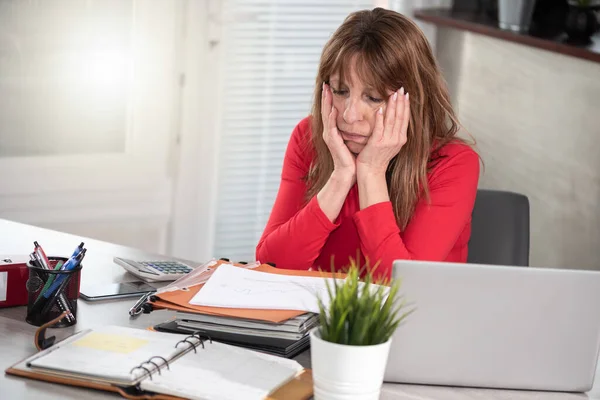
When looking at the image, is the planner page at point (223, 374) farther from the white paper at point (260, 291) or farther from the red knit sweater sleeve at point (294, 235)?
the red knit sweater sleeve at point (294, 235)

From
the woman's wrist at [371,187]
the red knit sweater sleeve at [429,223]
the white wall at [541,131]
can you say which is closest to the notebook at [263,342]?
the red knit sweater sleeve at [429,223]

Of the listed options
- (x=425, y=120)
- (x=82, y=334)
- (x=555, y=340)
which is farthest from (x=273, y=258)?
(x=555, y=340)

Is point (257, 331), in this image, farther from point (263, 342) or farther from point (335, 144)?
point (335, 144)

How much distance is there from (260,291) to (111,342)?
0.27m

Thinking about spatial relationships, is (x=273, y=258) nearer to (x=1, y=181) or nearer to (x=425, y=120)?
(x=425, y=120)

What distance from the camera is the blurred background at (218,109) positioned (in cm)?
286

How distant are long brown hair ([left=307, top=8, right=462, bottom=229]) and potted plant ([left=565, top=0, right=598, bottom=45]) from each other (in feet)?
3.37

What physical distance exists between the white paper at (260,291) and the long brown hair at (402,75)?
0.45 meters

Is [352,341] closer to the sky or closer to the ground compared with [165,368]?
closer to the sky

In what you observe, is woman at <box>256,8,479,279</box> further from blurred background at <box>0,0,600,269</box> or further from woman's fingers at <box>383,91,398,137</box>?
blurred background at <box>0,0,600,269</box>

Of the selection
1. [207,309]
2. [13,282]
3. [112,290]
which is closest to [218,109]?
[112,290]

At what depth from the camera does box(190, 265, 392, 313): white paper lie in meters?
1.49

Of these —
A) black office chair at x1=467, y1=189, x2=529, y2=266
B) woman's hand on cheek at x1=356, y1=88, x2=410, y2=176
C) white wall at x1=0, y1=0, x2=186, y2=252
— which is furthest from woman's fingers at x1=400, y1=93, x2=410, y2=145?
white wall at x1=0, y1=0, x2=186, y2=252

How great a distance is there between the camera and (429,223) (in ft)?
6.40
